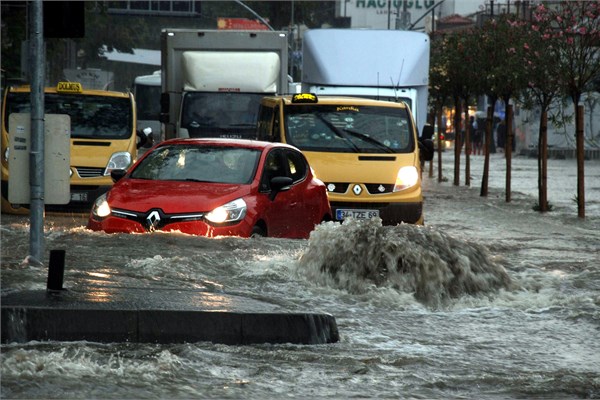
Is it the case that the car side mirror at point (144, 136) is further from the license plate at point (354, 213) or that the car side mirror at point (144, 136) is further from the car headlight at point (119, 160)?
the license plate at point (354, 213)

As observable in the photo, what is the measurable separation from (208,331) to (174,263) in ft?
11.4

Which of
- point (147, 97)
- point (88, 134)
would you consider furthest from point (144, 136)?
point (147, 97)

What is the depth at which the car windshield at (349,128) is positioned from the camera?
20.2 meters

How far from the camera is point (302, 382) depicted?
307 inches

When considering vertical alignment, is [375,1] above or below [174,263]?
above

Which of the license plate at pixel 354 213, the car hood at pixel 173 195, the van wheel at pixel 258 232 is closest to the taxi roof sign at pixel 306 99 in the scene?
the license plate at pixel 354 213

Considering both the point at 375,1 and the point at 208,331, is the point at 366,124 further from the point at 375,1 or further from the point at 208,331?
the point at 375,1

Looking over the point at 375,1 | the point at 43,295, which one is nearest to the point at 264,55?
the point at 43,295

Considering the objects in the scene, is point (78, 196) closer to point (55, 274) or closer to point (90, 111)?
point (90, 111)

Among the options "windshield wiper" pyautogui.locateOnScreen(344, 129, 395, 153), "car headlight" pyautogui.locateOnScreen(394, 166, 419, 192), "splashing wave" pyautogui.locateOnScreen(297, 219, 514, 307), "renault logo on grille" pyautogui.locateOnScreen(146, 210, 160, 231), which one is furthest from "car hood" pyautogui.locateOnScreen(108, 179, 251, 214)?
"windshield wiper" pyautogui.locateOnScreen(344, 129, 395, 153)

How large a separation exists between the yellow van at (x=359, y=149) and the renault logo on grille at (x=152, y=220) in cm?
580

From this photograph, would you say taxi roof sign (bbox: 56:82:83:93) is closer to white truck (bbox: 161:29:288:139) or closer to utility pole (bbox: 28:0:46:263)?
white truck (bbox: 161:29:288:139)

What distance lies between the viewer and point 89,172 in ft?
70.3

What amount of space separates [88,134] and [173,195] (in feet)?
27.6
